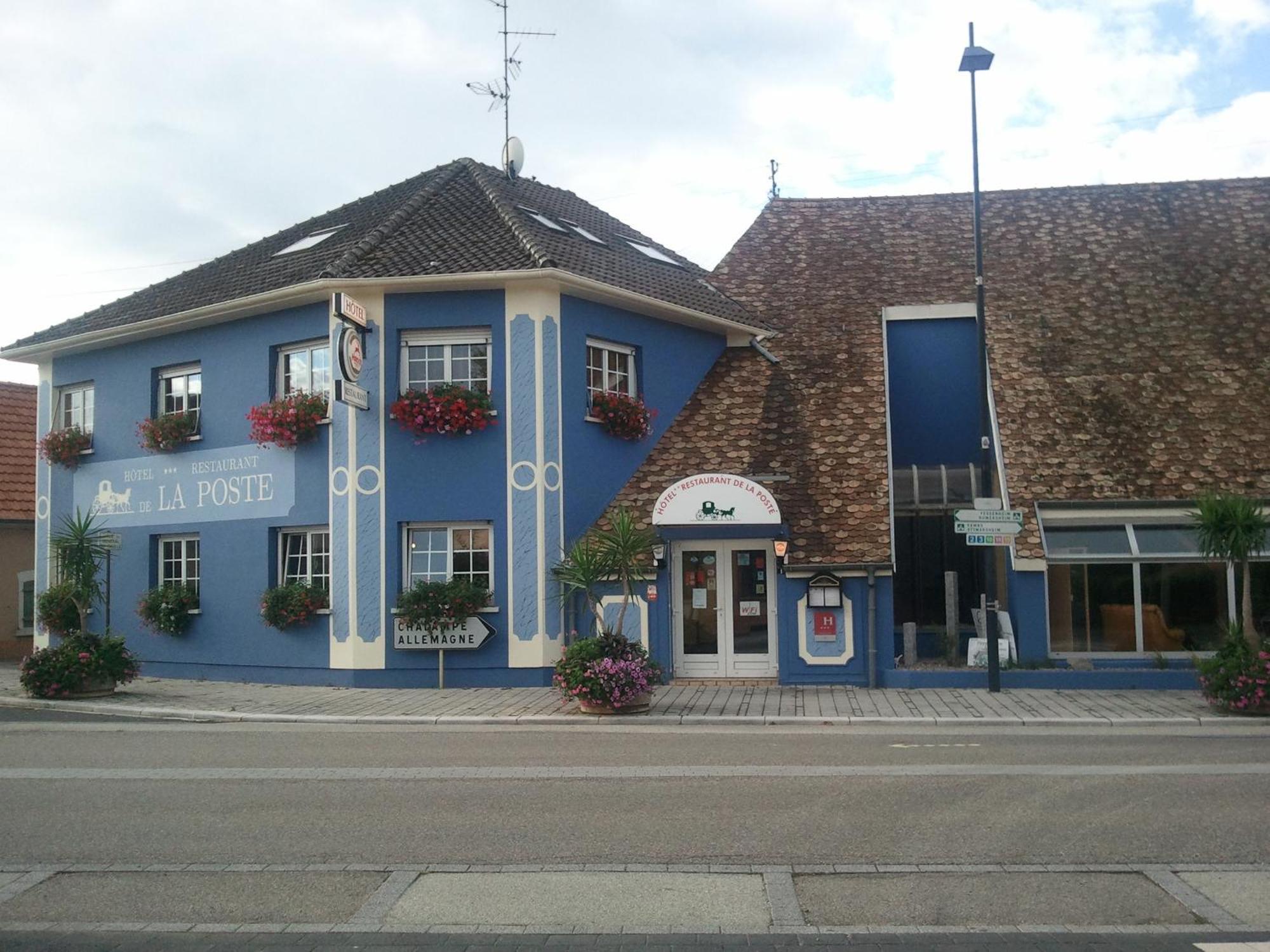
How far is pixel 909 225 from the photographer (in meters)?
25.9

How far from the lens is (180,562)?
21.0 meters

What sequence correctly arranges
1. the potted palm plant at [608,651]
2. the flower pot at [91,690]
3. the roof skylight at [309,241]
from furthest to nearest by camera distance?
the roof skylight at [309,241], the flower pot at [91,690], the potted palm plant at [608,651]

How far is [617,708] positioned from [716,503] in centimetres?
401

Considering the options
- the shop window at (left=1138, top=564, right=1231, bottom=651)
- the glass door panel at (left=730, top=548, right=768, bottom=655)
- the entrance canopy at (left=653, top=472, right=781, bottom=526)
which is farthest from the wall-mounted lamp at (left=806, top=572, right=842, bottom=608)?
the shop window at (left=1138, top=564, right=1231, bottom=651)

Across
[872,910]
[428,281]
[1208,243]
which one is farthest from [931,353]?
[872,910]

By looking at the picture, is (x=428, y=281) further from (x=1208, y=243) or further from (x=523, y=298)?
(x=1208, y=243)

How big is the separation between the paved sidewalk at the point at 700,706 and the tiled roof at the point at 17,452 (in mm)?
8302

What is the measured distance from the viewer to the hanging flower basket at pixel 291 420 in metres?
18.7

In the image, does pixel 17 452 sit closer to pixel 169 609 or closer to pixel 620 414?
pixel 169 609

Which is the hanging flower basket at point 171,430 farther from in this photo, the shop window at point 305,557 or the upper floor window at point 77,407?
the shop window at point 305,557

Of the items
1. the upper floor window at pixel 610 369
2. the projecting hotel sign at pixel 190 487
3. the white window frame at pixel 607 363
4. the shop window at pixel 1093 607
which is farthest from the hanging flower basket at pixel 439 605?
the shop window at pixel 1093 607

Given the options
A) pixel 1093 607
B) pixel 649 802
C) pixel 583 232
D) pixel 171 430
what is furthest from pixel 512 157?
pixel 649 802

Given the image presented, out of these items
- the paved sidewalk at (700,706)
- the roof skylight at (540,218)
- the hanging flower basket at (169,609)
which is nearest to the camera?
the paved sidewalk at (700,706)

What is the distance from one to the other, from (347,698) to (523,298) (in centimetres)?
654
